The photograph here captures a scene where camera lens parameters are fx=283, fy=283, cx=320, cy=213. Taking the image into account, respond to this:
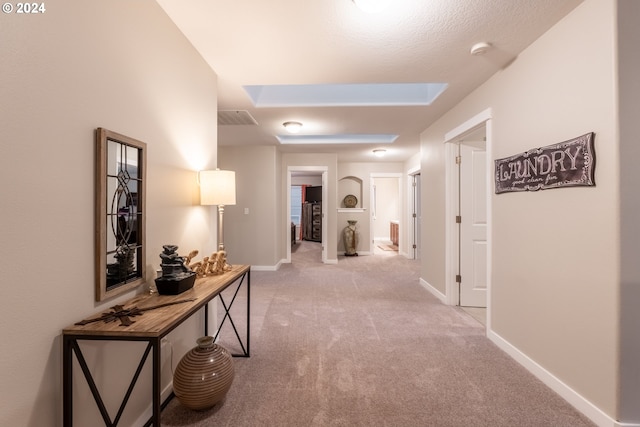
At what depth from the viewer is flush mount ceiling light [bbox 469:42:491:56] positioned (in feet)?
6.84

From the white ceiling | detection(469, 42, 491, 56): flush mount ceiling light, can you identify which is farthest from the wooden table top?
detection(469, 42, 491, 56): flush mount ceiling light

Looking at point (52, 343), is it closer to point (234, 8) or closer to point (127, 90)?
point (127, 90)

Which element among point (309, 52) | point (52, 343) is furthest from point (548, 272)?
point (52, 343)

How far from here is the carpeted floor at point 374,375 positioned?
5.44 feet

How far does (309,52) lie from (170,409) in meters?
2.61

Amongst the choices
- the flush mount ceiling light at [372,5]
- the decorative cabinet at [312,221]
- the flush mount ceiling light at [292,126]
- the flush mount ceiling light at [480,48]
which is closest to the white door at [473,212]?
the flush mount ceiling light at [480,48]

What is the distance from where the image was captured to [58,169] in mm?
1057

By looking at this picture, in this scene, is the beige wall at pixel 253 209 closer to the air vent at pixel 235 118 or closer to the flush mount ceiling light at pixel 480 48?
the air vent at pixel 235 118

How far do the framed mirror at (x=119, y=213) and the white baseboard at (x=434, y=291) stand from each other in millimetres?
3393

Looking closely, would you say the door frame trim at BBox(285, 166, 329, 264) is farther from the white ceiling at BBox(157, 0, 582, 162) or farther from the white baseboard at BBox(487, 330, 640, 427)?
the white baseboard at BBox(487, 330, 640, 427)

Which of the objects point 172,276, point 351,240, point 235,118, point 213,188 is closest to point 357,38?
point 213,188

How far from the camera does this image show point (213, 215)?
2.58m
